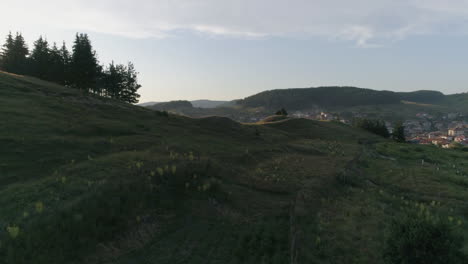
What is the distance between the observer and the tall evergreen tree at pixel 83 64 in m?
63.1

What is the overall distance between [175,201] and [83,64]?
6625 centimetres

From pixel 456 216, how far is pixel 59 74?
3284 inches

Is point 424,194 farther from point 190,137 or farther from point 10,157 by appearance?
point 10,157

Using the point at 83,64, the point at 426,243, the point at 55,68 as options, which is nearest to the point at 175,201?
the point at 426,243

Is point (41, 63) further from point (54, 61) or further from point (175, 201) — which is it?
point (175, 201)

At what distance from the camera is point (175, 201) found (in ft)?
43.6

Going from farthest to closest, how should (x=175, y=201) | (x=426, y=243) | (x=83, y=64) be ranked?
(x=83, y=64) → (x=175, y=201) → (x=426, y=243)

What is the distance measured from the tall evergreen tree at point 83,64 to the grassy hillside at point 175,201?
41188 mm

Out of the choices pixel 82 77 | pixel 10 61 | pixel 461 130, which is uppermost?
pixel 10 61

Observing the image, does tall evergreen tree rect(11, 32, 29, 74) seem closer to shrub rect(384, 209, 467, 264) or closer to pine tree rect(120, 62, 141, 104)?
pine tree rect(120, 62, 141, 104)

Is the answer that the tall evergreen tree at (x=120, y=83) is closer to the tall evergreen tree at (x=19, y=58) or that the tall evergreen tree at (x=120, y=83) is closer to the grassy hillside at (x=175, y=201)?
the tall evergreen tree at (x=19, y=58)

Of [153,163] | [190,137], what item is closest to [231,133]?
[190,137]

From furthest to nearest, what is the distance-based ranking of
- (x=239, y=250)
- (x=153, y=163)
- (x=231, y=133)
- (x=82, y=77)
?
(x=82, y=77) → (x=231, y=133) → (x=153, y=163) → (x=239, y=250)

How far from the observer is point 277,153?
32625 mm
